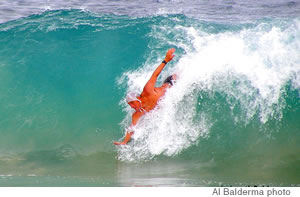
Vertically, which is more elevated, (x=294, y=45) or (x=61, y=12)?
(x=61, y=12)

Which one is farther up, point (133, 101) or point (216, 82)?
point (216, 82)

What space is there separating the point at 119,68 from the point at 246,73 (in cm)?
341

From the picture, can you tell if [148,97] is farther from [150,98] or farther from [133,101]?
[133,101]

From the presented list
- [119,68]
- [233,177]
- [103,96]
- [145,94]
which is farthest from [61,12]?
[233,177]

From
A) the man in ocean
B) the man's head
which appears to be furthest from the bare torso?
the man's head

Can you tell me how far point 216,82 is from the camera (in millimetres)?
7426

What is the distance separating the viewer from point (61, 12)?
11180mm

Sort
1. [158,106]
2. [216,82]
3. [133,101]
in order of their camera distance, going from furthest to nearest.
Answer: [216,82], [158,106], [133,101]

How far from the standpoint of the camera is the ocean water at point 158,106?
6.18m

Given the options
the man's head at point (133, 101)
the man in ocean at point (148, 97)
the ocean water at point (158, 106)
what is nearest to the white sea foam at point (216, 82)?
the ocean water at point (158, 106)

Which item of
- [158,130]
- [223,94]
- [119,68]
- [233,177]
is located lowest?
[233,177]

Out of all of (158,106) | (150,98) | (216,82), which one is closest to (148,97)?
(150,98)

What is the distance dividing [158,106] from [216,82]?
1636 millimetres

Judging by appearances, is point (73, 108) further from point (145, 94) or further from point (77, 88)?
point (145, 94)
